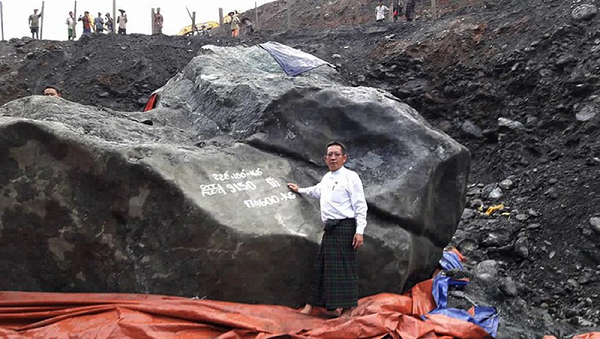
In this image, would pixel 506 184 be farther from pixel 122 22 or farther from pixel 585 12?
pixel 122 22

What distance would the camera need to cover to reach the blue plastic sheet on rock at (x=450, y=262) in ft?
17.1

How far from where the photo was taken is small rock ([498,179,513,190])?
300 inches

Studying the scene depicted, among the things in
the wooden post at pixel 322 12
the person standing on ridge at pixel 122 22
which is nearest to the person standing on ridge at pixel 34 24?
the person standing on ridge at pixel 122 22

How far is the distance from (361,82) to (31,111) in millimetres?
7980

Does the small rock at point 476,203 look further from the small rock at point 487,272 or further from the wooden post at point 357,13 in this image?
the wooden post at point 357,13

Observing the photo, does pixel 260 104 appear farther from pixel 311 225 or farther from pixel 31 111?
pixel 31 111

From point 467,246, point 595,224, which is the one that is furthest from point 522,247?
point 595,224

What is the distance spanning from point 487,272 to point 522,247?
3.81ft

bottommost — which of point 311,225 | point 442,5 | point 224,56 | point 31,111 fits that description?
point 311,225

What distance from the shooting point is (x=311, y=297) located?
404cm

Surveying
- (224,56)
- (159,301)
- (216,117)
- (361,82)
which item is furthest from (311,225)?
(361,82)

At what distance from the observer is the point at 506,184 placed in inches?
303

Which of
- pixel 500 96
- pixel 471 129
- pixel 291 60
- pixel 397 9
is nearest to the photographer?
pixel 291 60

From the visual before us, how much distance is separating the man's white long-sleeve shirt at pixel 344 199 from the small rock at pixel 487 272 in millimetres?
1763
